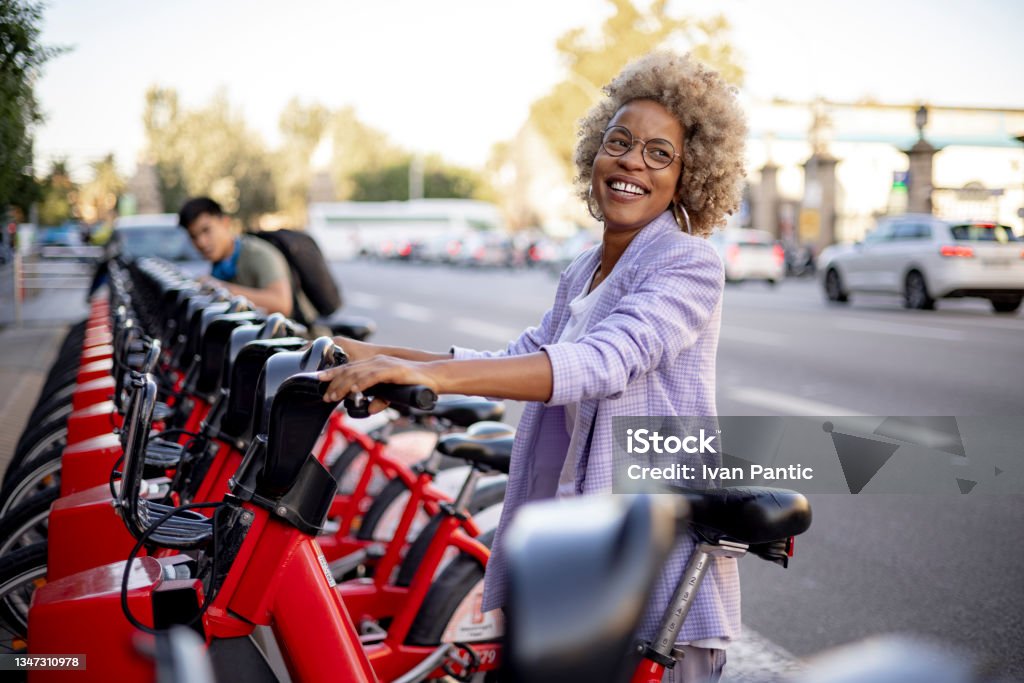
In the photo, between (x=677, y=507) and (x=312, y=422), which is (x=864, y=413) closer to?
(x=312, y=422)

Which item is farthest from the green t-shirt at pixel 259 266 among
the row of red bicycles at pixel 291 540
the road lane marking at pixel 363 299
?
the road lane marking at pixel 363 299

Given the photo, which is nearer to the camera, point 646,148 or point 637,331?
point 637,331

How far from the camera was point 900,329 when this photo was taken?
14812 millimetres

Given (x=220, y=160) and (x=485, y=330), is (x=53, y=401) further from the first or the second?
(x=220, y=160)

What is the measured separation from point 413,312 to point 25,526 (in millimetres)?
15955

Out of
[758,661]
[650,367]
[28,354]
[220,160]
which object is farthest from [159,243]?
[220,160]

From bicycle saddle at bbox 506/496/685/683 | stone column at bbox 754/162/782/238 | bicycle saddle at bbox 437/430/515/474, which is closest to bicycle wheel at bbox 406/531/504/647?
bicycle saddle at bbox 437/430/515/474

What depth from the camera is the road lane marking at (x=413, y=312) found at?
18.0 m

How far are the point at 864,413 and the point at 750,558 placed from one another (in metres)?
3.53

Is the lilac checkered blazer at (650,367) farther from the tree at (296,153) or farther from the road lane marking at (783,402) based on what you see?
the tree at (296,153)

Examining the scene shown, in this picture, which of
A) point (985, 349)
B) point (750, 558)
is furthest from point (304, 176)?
point (750, 558)

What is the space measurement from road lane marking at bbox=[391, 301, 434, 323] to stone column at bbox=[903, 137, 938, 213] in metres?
16.7

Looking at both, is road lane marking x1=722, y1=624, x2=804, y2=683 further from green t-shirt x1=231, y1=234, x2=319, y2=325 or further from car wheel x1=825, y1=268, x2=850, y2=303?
car wheel x1=825, y1=268, x2=850, y2=303

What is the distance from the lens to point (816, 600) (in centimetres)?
458
